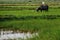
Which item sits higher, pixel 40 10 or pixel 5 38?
pixel 5 38

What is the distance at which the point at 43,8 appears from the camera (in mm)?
33375

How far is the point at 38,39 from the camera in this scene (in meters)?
11.9

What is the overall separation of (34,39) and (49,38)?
2.45ft

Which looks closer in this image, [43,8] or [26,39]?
[26,39]

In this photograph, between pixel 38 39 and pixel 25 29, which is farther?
pixel 25 29

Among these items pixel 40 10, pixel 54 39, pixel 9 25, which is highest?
pixel 54 39

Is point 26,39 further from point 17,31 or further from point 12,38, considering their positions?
point 17,31

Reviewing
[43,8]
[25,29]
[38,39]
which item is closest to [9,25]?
[25,29]

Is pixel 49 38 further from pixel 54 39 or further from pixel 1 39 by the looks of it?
pixel 1 39

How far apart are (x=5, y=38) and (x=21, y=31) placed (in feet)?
9.82

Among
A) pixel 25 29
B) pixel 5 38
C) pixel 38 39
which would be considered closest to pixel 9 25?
pixel 25 29

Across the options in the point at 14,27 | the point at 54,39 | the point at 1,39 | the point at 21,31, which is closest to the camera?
the point at 54,39

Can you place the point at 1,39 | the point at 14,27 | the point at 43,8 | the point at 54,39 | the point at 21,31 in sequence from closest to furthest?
1. the point at 54,39
2. the point at 1,39
3. the point at 21,31
4. the point at 14,27
5. the point at 43,8

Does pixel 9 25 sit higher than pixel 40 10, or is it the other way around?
pixel 9 25
